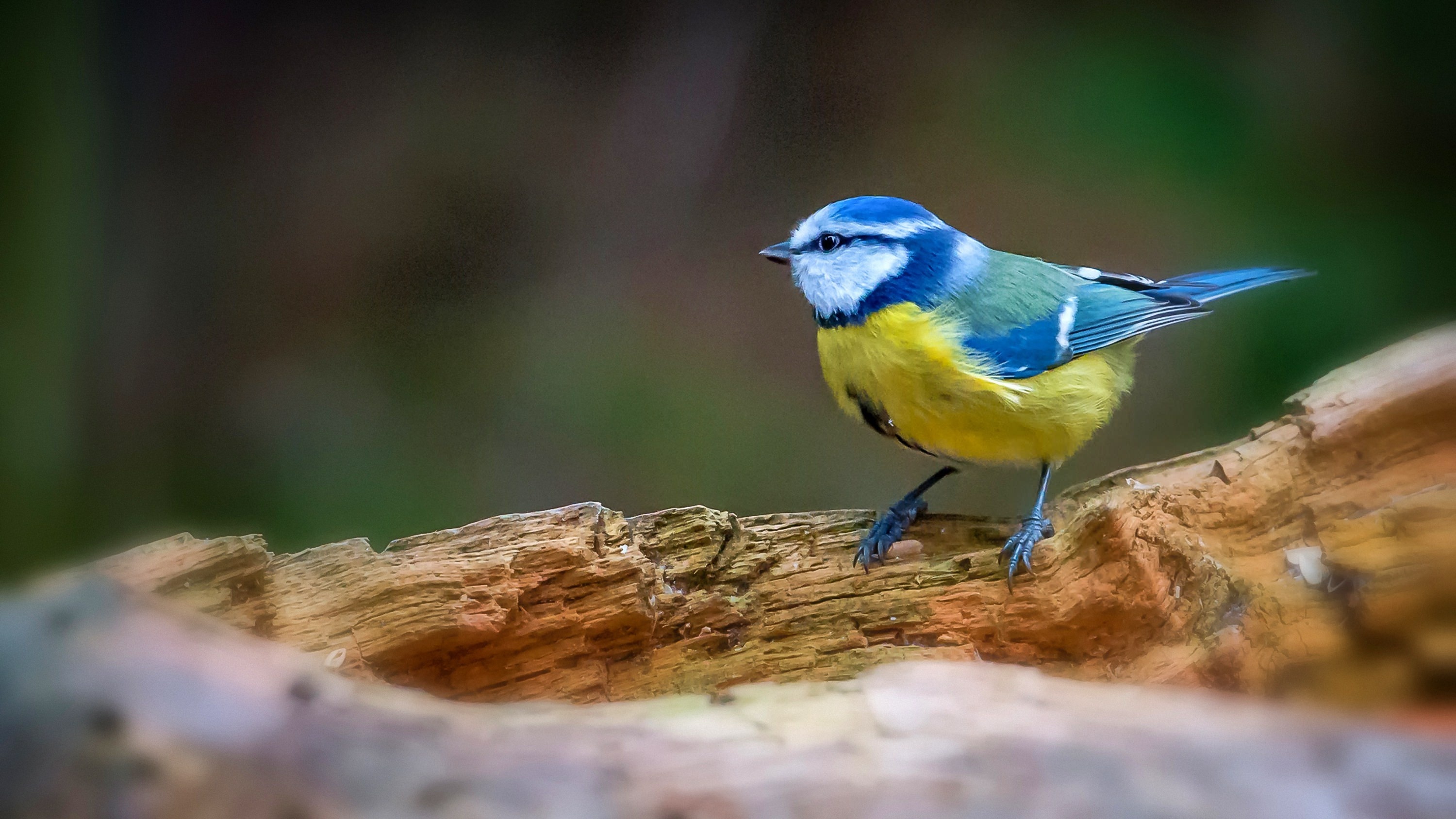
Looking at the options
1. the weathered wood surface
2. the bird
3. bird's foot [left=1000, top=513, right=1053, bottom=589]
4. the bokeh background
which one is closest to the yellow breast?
the bird

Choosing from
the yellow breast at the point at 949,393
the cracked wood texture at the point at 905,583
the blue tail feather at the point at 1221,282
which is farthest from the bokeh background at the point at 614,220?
the yellow breast at the point at 949,393

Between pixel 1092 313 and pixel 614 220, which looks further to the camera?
pixel 614 220

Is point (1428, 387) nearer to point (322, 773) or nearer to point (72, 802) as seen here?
point (322, 773)

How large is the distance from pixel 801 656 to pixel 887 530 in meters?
0.24

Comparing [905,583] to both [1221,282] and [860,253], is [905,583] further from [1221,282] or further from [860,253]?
[1221,282]

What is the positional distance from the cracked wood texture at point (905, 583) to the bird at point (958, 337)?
10 centimetres

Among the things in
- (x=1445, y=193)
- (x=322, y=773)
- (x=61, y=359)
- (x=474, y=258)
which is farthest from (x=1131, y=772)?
(x=474, y=258)

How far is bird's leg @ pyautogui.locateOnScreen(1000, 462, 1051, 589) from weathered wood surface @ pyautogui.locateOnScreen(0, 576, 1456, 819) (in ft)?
1.67

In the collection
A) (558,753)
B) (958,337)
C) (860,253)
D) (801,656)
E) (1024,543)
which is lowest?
(801,656)

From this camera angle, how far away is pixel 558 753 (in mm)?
642

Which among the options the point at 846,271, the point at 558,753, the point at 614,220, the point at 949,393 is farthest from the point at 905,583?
the point at 614,220

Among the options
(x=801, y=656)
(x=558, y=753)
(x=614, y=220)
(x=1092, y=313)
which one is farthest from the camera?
(x=614, y=220)

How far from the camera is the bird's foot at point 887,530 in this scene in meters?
1.31

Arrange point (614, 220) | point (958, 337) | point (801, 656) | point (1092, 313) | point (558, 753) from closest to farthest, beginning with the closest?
1. point (558, 753)
2. point (801, 656)
3. point (958, 337)
4. point (1092, 313)
5. point (614, 220)
